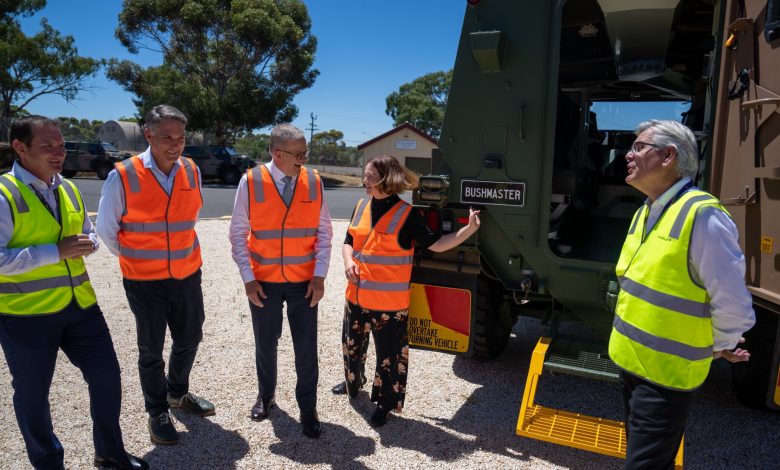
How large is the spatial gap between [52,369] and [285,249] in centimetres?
129

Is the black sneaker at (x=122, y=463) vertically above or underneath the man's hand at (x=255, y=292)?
underneath

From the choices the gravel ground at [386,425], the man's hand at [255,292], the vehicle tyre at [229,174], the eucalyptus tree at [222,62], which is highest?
the eucalyptus tree at [222,62]

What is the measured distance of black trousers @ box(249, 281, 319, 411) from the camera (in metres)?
3.31

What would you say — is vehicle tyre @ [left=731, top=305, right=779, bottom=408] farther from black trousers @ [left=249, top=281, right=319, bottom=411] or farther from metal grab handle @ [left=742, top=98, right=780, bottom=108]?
black trousers @ [left=249, top=281, right=319, bottom=411]

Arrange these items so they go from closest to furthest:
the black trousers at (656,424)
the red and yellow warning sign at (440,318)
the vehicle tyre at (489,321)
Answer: the black trousers at (656,424), the red and yellow warning sign at (440,318), the vehicle tyre at (489,321)

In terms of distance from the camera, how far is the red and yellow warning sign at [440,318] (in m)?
3.65

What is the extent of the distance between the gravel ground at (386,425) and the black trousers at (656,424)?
109 cm

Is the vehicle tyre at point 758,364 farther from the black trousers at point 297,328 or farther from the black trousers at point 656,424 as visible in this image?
the black trousers at point 297,328

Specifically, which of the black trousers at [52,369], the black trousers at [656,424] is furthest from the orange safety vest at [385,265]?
the black trousers at [656,424]

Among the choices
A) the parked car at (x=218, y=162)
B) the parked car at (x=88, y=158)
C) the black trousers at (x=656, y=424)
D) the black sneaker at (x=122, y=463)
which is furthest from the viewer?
Answer: the parked car at (x=218, y=162)

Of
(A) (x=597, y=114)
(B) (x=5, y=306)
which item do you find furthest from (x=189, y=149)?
(B) (x=5, y=306)

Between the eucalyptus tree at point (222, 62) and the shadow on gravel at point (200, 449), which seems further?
the eucalyptus tree at point (222, 62)

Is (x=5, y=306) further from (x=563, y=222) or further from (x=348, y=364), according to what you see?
(x=563, y=222)

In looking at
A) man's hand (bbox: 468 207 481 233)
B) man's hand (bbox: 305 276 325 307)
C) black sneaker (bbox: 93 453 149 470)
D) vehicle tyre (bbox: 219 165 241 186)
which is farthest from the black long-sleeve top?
vehicle tyre (bbox: 219 165 241 186)
